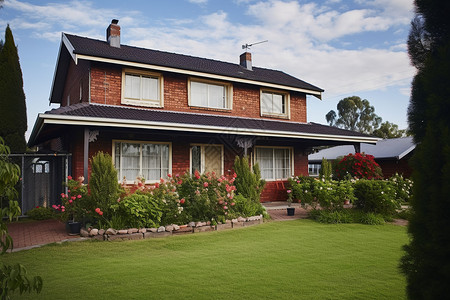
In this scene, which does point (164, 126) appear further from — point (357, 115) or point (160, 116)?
point (357, 115)

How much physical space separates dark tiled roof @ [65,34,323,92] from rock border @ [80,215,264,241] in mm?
6646

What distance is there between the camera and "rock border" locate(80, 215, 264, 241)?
7.71 meters

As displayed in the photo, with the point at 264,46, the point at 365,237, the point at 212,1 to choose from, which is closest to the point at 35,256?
the point at 365,237

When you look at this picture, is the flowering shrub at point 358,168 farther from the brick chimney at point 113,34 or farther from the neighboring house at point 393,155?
the brick chimney at point 113,34

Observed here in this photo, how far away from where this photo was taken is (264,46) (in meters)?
17.4

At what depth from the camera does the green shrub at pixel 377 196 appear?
1019 centimetres

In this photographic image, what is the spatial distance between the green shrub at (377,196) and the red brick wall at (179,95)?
20.5ft

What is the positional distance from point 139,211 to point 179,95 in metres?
6.59

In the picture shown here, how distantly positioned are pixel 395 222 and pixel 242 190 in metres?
4.75

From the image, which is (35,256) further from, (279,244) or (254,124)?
(254,124)

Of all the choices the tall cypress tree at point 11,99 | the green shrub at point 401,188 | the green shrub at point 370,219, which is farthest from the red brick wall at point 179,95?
the green shrub at point 370,219

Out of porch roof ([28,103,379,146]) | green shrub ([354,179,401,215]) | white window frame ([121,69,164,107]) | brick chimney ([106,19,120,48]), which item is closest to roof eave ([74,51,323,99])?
white window frame ([121,69,164,107])

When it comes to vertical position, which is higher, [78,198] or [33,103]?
[33,103]

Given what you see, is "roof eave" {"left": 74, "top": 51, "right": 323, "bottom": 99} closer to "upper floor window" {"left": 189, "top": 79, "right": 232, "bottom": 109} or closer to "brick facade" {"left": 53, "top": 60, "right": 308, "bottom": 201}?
Result: "brick facade" {"left": 53, "top": 60, "right": 308, "bottom": 201}
